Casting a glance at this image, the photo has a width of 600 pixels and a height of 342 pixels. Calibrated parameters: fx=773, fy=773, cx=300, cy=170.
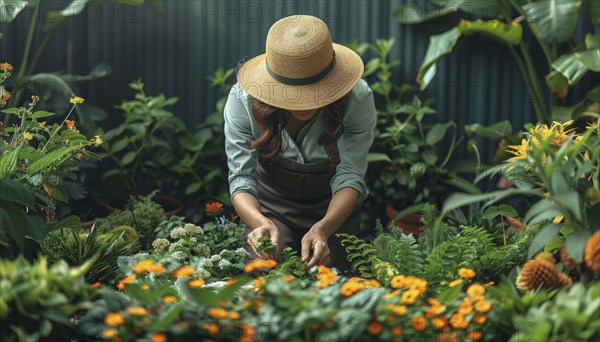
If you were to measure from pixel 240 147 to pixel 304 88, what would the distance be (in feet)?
1.36

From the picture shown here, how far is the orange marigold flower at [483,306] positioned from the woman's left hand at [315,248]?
2.68 feet

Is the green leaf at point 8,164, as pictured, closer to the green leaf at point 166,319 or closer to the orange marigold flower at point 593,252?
the green leaf at point 166,319

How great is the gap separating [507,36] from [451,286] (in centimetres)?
236

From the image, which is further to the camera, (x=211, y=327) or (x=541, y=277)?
(x=541, y=277)

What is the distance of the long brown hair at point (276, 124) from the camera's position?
9.55 ft

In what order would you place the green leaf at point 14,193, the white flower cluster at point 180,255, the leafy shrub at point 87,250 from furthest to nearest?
the white flower cluster at point 180,255
the leafy shrub at point 87,250
the green leaf at point 14,193

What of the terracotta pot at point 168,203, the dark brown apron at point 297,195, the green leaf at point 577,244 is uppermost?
the green leaf at point 577,244

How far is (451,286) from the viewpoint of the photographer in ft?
6.35

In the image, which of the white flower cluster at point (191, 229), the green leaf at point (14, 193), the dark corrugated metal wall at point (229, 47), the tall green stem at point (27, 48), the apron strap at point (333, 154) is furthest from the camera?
the dark corrugated metal wall at point (229, 47)

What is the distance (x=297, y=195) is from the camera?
10.6 feet

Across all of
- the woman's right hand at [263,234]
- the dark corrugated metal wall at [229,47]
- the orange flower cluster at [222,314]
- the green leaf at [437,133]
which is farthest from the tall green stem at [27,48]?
the orange flower cluster at [222,314]

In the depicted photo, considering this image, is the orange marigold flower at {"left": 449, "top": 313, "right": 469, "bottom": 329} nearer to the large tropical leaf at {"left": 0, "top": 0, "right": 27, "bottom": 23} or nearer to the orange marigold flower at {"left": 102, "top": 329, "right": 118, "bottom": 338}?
the orange marigold flower at {"left": 102, "top": 329, "right": 118, "bottom": 338}

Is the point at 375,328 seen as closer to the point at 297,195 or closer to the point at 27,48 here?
the point at 297,195

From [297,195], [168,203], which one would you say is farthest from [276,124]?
[168,203]
